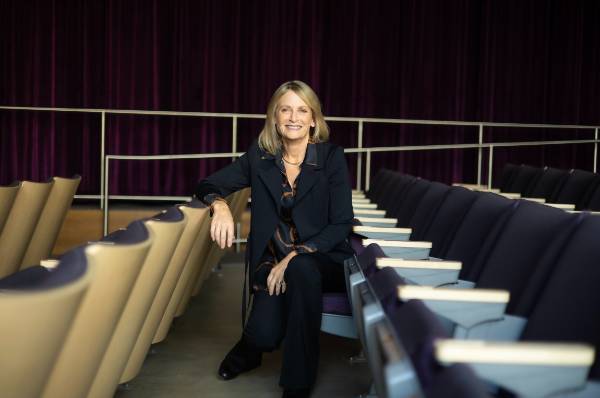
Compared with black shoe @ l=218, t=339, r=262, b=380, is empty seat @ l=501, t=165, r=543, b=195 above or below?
above

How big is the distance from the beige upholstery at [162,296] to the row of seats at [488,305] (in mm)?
510

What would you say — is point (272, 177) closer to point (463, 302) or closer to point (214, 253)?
point (463, 302)

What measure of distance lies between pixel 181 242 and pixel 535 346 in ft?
4.60

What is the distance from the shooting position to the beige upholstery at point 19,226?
3.10 m

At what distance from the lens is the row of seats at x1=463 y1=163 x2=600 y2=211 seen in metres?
3.83

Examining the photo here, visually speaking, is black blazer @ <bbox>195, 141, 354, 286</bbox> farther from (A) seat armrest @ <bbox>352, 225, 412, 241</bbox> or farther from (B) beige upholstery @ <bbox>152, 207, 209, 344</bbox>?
(B) beige upholstery @ <bbox>152, 207, 209, 344</bbox>

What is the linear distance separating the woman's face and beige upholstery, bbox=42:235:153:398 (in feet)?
4.46

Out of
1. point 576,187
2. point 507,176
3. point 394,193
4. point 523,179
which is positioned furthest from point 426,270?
point 507,176

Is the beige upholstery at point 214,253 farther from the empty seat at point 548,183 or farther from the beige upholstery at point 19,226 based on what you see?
the empty seat at point 548,183

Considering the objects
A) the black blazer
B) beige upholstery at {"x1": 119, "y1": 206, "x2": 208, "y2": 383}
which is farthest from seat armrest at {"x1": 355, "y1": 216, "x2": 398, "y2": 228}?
beige upholstery at {"x1": 119, "y1": 206, "x2": 208, "y2": 383}

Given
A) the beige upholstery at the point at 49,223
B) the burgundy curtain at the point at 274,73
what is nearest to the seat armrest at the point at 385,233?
the beige upholstery at the point at 49,223

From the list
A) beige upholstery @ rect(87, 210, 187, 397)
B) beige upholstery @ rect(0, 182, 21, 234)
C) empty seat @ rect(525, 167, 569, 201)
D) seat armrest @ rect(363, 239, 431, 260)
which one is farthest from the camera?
empty seat @ rect(525, 167, 569, 201)

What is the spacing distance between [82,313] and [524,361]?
2.52ft

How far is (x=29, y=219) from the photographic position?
326cm
